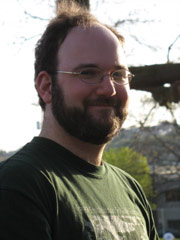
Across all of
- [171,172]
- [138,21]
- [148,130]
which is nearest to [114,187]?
[138,21]

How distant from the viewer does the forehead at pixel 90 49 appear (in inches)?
73.4

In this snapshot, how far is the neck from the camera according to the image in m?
1.84

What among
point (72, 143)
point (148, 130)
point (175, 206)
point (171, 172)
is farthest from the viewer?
point (175, 206)

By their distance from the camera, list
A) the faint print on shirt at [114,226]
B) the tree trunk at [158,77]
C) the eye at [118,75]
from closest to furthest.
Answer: the faint print on shirt at [114,226]
the eye at [118,75]
the tree trunk at [158,77]

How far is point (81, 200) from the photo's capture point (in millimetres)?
1635

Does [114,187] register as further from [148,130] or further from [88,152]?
[148,130]

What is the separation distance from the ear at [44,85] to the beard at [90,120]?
3.9 inches

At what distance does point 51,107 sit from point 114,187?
1.47ft

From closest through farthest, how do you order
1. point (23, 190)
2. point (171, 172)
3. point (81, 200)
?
point (23, 190) < point (81, 200) < point (171, 172)

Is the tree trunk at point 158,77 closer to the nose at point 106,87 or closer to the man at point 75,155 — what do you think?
the man at point 75,155

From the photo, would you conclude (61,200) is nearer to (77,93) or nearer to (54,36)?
(77,93)

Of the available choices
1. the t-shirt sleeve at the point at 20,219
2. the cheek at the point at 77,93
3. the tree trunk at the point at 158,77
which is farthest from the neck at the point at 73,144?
the tree trunk at the point at 158,77

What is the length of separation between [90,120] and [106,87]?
0.51 ft

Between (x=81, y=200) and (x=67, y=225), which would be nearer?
(x=67, y=225)
